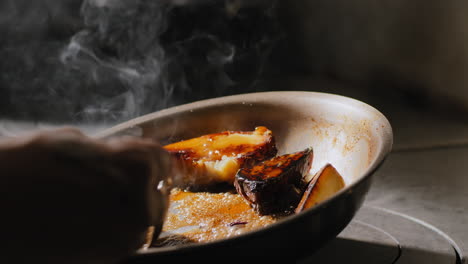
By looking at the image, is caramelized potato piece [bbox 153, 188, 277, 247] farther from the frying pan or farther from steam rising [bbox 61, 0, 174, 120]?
steam rising [bbox 61, 0, 174, 120]

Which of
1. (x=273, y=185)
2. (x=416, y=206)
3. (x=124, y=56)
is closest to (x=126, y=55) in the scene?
(x=124, y=56)

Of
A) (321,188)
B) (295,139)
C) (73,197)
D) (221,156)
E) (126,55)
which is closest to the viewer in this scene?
(73,197)

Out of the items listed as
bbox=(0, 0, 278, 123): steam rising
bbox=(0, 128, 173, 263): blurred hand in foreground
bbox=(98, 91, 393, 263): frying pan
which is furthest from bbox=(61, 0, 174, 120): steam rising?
bbox=(0, 128, 173, 263): blurred hand in foreground

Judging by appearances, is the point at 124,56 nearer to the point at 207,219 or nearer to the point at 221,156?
the point at 221,156

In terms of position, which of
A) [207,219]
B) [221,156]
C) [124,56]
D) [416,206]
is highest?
[124,56]

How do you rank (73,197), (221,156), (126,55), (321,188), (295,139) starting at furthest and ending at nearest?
(126,55) < (295,139) < (221,156) < (321,188) < (73,197)

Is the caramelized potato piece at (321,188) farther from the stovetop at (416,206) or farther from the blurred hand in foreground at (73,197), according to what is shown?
the blurred hand in foreground at (73,197)
